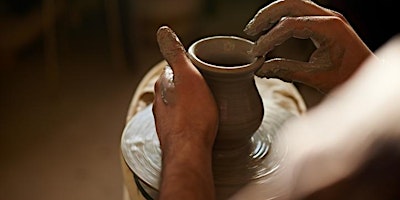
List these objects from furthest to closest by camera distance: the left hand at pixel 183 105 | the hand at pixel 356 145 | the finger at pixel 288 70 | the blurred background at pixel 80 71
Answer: the blurred background at pixel 80 71, the finger at pixel 288 70, the left hand at pixel 183 105, the hand at pixel 356 145

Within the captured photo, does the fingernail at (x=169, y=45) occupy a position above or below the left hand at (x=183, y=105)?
above

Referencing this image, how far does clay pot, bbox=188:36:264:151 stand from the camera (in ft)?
3.70

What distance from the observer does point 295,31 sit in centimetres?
115

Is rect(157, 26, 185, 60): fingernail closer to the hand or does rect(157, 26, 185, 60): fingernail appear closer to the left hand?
the left hand

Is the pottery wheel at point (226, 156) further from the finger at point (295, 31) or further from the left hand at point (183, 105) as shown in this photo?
the finger at point (295, 31)

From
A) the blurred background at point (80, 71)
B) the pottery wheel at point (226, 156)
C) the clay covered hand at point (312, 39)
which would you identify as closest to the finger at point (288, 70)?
the clay covered hand at point (312, 39)

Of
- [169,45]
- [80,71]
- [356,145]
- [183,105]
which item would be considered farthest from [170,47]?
[80,71]

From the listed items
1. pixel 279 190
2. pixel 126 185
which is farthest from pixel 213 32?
pixel 279 190

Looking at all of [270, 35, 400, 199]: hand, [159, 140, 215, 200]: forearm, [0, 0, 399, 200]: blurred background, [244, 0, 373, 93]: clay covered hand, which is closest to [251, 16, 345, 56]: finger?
[244, 0, 373, 93]: clay covered hand

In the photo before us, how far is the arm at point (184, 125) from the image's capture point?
1033 mm

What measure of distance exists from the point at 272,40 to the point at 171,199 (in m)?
0.36

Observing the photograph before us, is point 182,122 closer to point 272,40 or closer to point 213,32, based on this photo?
point 272,40

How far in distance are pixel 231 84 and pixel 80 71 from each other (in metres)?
1.53

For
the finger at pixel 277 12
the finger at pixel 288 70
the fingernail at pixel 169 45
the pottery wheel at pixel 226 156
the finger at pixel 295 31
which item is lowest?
the pottery wheel at pixel 226 156
